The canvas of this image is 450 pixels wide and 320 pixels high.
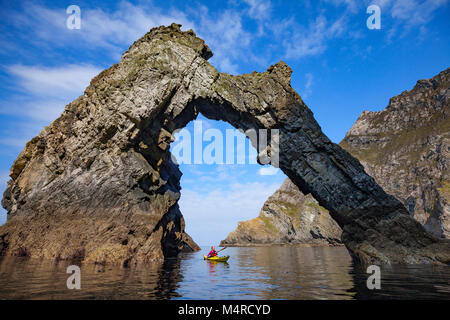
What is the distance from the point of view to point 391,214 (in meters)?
31.4

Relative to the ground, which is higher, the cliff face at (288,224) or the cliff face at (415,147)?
the cliff face at (415,147)

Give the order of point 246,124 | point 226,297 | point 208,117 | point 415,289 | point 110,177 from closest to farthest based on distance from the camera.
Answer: point 226,297 < point 415,289 < point 110,177 < point 246,124 < point 208,117

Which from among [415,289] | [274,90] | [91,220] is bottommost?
[415,289]

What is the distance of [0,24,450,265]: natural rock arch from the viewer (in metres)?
31.1

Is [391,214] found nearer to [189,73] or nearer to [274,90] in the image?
[274,90]

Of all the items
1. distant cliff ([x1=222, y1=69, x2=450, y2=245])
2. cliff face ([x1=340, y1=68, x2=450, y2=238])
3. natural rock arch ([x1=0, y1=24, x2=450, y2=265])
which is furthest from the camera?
cliff face ([x1=340, y1=68, x2=450, y2=238])

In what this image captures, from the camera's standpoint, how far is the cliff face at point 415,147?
349 ft

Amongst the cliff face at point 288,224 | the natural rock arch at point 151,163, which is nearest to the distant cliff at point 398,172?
the cliff face at point 288,224

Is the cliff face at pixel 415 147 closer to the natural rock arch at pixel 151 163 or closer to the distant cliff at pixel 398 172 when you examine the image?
the distant cliff at pixel 398 172

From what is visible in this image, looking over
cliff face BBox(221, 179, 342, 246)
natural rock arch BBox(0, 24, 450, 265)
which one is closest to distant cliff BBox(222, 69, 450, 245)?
cliff face BBox(221, 179, 342, 246)

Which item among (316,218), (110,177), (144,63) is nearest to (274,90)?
(144,63)

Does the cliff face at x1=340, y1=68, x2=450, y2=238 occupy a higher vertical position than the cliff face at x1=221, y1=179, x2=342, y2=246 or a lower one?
higher

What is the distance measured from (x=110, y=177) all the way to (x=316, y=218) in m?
91.5

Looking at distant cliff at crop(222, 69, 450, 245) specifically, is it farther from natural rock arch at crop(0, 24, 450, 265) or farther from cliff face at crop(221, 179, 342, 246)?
natural rock arch at crop(0, 24, 450, 265)
